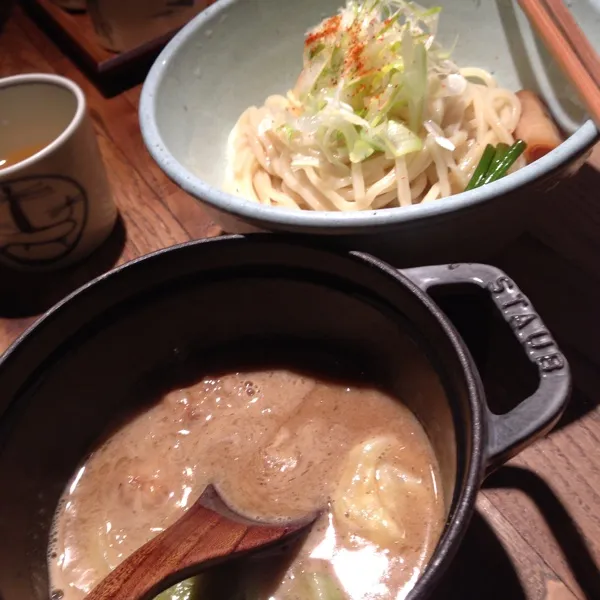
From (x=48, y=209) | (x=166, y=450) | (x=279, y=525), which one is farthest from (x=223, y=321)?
(x=48, y=209)

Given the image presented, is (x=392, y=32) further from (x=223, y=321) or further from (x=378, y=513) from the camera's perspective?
(x=378, y=513)

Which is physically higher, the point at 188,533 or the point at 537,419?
the point at 537,419

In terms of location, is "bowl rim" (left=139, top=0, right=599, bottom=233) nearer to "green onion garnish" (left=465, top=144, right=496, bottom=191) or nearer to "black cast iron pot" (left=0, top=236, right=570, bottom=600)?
"black cast iron pot" (left=0, top=236, right=570, bottom=600)

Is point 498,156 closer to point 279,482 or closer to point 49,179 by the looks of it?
point 279,482

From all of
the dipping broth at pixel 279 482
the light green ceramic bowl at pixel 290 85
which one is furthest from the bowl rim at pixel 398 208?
the dipping broth at pixel 279 482

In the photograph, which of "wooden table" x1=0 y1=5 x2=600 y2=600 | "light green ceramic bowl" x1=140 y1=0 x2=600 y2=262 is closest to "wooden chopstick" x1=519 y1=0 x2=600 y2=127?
"light green ceramic bowl" x1=140 y1=0 x2=600 y2=262

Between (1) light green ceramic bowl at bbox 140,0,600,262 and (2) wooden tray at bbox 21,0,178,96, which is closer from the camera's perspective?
(1) light green ceramic bowl at bbox 140,0,600,262

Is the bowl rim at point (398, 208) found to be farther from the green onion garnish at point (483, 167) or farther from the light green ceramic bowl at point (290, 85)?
the green onion garnish at point (483, 167)
